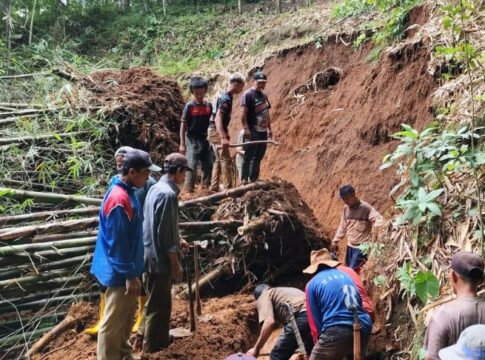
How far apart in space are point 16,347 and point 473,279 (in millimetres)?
4006

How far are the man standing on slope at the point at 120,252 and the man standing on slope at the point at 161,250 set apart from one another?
208 millimetres

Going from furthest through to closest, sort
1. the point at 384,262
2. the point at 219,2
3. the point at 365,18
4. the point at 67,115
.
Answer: the point at 219,2 < the point at 365,18 < the point at 67,115 < the point at 384,262

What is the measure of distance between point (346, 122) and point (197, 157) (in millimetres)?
2265

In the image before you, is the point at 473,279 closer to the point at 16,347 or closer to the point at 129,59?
the point at 16,347

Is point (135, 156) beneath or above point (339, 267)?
above

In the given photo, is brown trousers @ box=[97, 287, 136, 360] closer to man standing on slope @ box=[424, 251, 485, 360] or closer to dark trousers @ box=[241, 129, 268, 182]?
man standing on slope @ box=[424, 251, 485, 360]

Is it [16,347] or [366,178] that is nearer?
[16,347]

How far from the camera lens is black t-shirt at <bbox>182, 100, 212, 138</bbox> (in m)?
6.51

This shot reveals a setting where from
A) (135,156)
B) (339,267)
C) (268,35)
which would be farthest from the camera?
(268,35)

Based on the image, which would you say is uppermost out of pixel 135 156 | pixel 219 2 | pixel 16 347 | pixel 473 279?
pixel 219 2

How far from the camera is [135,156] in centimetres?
379

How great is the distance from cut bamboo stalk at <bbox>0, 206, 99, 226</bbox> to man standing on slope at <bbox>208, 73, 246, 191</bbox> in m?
1.85

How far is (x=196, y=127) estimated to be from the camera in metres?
6.54

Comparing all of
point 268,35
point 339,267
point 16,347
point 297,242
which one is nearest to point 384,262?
point 339,267
